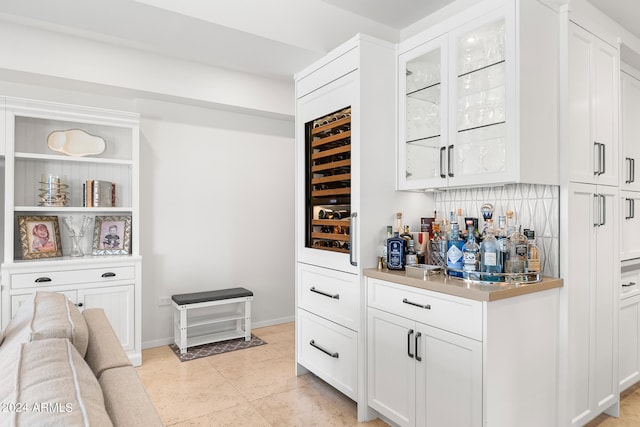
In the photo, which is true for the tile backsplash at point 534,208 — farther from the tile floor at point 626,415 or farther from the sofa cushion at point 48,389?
the sofa cushion at point 48,389

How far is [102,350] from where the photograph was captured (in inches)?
54.3

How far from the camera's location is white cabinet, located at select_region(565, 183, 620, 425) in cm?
213

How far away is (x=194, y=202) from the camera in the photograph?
4.04 m

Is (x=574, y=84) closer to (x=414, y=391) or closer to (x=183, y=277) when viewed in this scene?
(x=414, y=391)

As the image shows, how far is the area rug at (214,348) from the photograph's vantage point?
3539 mm

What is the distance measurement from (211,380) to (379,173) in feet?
6.73

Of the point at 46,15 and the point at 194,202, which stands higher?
the point at 46,15

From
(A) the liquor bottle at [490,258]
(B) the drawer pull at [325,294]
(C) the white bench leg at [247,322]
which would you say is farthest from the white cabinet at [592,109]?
(C) the white bench leg at [247,322]

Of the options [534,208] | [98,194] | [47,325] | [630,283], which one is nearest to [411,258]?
[534,208]

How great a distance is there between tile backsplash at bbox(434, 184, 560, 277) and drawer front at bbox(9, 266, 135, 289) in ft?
9.20

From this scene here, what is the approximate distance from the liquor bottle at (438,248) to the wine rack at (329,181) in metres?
0.54

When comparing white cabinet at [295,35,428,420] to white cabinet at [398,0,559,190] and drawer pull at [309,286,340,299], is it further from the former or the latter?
white cabinet at [398,0,559,190]

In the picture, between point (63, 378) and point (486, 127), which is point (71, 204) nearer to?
point (63, 378)

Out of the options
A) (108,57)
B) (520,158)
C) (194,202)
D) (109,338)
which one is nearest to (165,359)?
(194,202)
